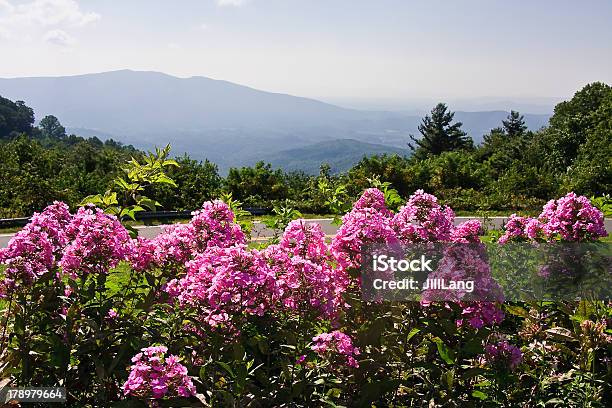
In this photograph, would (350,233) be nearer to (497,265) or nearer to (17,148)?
(497,265)

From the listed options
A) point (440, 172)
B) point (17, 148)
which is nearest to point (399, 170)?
point (440, 172)

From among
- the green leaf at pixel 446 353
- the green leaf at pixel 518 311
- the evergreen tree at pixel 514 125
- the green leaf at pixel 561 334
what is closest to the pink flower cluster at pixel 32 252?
the green leaf at pixel 446 353

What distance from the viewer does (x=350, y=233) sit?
352cm

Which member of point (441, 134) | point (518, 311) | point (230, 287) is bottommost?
point (518, 311)

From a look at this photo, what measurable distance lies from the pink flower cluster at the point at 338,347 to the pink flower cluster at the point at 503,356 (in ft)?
3.40

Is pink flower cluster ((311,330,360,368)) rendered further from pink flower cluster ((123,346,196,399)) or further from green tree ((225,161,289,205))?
green tree ((225,161,289,205))

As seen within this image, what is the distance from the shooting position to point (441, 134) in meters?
62.4

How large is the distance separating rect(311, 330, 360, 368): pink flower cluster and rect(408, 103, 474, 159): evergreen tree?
196 ft

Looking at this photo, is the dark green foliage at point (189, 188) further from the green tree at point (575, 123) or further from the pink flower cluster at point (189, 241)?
the green tree at point (575, 123)

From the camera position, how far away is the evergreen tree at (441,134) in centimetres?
6219

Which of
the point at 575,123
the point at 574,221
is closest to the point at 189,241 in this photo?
the point at 574,221

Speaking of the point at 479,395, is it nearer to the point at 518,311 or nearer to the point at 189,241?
the point at 518,311

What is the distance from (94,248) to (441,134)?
61957 millimetres

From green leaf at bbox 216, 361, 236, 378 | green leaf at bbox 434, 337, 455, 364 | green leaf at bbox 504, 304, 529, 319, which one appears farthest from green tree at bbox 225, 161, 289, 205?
green leaf at bbox 216, 361, 236, 378
